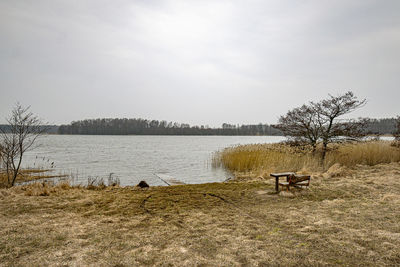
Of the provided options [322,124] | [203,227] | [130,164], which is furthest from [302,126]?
[130,164]

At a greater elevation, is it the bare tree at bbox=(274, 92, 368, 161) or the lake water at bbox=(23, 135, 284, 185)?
the bare tree at bbox=(274, 92, 368, 161)

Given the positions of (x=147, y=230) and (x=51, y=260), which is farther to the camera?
(x=147, y=230)

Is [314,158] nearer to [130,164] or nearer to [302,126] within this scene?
[302,126]

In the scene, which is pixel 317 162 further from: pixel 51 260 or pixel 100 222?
pixel 51 260

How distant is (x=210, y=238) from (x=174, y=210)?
77.6 inches

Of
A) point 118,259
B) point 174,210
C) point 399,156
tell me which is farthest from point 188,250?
point 399,156

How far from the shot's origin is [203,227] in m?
4.94

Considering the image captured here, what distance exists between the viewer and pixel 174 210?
617cm

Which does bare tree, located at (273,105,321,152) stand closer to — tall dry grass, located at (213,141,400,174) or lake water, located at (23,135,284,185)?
tall dry grass, located at (213,141,400,174)

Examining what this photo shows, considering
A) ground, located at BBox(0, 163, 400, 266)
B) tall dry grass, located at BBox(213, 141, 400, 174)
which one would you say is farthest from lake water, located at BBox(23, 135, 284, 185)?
ground, located at BBox(0, 163, 400, 266)

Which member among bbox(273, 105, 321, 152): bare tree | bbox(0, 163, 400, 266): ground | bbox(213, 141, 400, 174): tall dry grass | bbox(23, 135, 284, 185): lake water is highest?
bbox(273, 105, 321, 152): bare tree

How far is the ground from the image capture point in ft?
11.9

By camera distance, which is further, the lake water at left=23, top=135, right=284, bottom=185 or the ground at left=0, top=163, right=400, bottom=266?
the lake water at left=23, top=135, right=284, bottom=185

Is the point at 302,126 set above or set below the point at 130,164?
above
